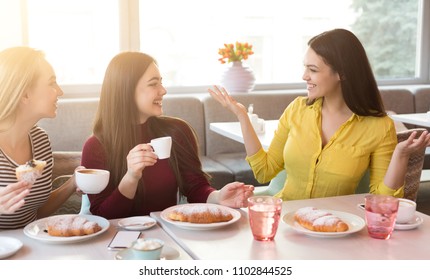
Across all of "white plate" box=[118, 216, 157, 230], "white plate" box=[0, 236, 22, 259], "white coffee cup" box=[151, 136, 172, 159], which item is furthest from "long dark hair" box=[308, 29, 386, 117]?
"white plate" box=[0, 236, 22, 259]

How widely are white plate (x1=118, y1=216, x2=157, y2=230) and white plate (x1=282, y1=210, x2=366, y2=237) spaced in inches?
13.9

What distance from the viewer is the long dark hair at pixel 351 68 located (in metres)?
2.00

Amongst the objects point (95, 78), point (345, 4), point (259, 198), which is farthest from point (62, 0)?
point (259, 198)

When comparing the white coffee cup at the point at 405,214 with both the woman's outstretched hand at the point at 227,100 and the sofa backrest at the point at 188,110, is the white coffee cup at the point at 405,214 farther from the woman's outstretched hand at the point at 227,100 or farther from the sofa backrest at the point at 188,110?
the sofa backrest at the point at 188,110

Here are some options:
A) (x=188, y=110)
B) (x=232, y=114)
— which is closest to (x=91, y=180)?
(x=188, y=110)

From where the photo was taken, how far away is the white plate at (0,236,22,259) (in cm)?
128

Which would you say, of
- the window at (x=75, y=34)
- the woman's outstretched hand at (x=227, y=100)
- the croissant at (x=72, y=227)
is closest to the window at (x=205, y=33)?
the window at (x=75, y=34)

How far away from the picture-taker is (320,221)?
1.43 metres

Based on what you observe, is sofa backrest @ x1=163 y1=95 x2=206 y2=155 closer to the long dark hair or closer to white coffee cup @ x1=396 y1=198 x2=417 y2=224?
the long dark hair

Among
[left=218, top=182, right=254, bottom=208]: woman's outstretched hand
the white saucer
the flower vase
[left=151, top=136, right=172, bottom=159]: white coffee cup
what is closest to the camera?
Answer: the white saucer

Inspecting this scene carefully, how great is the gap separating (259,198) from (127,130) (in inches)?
26.0

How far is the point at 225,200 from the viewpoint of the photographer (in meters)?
1.71

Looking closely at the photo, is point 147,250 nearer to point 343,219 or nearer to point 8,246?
point 8,246
